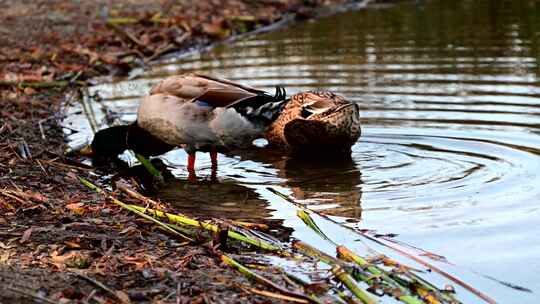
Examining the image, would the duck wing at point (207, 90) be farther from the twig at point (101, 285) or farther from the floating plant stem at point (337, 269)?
the twig at point (101, 285)

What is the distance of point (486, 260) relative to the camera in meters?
5.18

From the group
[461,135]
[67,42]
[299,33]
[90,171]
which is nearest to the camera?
[90,171]

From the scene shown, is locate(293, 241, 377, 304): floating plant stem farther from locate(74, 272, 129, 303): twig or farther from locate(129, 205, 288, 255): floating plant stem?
locate(74, 272, 129, 303): twig

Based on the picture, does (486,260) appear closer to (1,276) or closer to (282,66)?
(1,276)

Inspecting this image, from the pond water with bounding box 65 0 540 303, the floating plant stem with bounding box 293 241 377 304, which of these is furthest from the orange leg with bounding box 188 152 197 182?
the floating plant stem with bounding box 293 241 377 304

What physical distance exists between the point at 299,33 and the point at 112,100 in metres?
4.71

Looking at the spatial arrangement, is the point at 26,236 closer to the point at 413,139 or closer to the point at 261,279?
the point at 261,279

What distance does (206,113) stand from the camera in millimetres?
7266

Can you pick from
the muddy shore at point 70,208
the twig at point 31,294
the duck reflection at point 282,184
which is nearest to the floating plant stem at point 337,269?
the muddy shore at point 70,208

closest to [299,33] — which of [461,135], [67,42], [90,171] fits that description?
[67,42]

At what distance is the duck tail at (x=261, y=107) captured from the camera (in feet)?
23.4

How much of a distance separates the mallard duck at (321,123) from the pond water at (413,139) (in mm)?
169

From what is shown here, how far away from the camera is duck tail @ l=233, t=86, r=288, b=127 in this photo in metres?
7.14

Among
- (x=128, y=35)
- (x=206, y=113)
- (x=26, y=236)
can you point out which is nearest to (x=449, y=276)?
(x=26, y=236)
